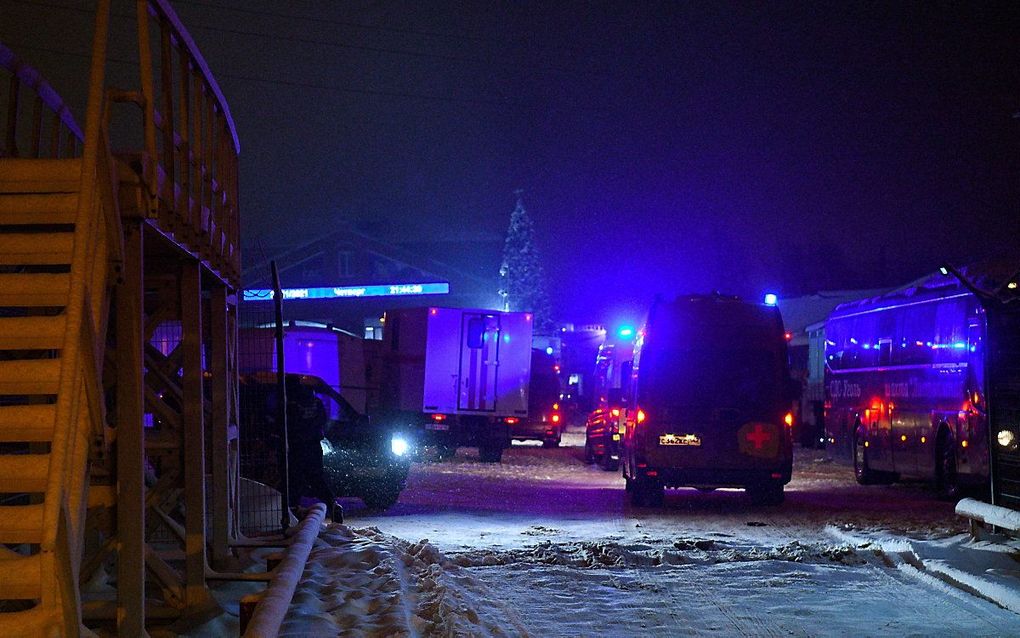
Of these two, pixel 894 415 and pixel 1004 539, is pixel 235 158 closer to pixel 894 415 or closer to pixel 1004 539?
pixel 1004 539

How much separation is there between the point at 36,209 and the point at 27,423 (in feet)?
4.04

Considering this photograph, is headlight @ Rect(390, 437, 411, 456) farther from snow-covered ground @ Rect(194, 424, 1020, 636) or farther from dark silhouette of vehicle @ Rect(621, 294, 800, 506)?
dark silhouette of vehicle @ Rect(621, 294, 800, 506)

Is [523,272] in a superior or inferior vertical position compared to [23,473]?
superior

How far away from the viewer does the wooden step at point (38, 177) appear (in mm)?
6352

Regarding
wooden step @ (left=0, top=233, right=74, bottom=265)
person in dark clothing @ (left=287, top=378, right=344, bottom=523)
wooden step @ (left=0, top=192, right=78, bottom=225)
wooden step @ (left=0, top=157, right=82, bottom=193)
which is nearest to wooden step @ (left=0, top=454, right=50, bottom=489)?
wooden step @ (left=0, top=233, right=74, bottom=265)

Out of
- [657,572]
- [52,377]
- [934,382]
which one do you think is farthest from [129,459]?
[934,382]

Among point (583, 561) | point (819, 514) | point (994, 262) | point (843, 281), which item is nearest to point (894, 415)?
point (994, 262)

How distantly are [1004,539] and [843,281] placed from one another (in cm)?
10240

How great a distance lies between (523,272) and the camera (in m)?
78.6

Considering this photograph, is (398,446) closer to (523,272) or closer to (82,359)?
(82,359)

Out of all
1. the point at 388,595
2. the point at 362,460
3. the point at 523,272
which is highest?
the point at 523,272

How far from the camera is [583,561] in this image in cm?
1246

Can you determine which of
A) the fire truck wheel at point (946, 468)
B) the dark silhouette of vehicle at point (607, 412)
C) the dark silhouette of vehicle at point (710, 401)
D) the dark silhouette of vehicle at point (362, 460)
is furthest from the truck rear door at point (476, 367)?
the fire truck wheel at point (946, 468)

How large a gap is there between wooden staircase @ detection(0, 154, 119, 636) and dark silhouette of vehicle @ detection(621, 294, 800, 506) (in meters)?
13.0
